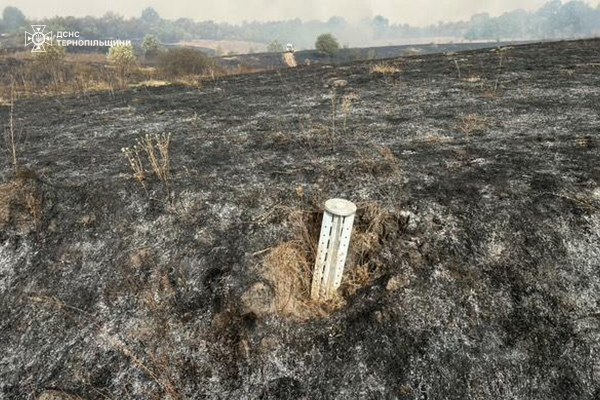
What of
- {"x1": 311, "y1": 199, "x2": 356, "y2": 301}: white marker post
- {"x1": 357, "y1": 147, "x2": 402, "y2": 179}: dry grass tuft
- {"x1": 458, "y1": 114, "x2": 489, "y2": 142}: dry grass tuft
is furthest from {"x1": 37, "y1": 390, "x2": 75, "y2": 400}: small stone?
{"x1": 458, "y1": 114, "x2": 489, "y2": 142}: dry grass tuft

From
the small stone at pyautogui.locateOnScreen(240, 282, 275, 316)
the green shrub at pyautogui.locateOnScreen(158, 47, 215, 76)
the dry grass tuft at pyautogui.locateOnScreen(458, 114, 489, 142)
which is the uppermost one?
the green shrub at pyautogui.locateOnScreen(158, 47, 215, 76)

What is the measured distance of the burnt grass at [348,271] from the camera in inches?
128

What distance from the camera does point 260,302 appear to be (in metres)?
3.69

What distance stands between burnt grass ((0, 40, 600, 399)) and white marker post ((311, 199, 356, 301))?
0.29 meters

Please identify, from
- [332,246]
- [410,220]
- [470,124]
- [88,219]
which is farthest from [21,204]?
[470,124]

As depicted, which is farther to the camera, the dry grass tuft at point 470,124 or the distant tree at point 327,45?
the distant tree at point 327,45

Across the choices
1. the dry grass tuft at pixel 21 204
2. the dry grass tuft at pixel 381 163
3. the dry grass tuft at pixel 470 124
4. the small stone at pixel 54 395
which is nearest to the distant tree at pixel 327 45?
the dry grass tuft at pixel 470 124

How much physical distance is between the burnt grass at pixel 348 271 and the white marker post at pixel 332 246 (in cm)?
29

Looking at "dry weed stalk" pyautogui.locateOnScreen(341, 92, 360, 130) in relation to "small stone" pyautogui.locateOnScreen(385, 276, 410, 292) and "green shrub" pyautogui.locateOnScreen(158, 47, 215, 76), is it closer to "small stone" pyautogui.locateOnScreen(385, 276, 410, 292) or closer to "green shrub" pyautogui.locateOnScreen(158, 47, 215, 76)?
"small stone" pyautogui.locateOnScreen(385, 276, 410, 292)

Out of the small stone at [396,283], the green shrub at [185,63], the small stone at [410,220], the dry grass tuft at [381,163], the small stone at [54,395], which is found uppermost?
the green shrub at [185,63]

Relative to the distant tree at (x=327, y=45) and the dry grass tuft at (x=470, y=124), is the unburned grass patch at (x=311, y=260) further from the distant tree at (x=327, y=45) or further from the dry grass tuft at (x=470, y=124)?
the distant tree at (x=327, y=45)

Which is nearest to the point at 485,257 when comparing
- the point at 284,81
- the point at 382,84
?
the point at 382,84

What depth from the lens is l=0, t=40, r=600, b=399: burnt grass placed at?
3.25m

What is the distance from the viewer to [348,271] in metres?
3.92
